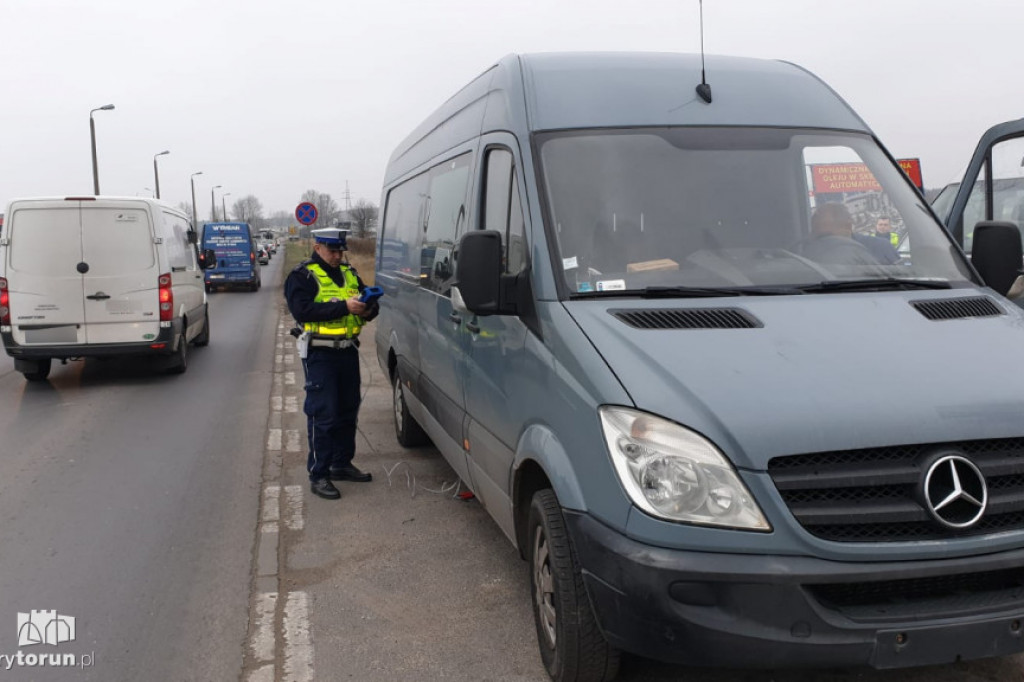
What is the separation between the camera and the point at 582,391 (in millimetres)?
3088

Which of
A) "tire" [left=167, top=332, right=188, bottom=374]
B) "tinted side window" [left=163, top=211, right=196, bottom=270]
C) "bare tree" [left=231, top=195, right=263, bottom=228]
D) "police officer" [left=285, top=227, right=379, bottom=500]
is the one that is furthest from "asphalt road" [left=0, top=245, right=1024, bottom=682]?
"bare tree" [left=231, top=195, right=263, bottom=228]

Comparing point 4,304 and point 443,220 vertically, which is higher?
point 443,220

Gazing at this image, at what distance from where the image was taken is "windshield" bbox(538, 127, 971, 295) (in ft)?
12.0

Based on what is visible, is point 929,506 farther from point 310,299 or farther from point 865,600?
point 310,299

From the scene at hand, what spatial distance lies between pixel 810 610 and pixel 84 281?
34.1 ft

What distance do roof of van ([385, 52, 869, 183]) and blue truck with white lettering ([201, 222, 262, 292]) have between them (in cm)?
2850

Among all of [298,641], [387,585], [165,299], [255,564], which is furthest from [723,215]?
[165,299]

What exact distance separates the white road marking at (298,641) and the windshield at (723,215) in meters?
1.90

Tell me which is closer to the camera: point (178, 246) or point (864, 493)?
point (864, 493)

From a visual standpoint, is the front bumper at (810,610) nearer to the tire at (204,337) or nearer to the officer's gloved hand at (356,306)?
the officer's gloved hand at (356,306)

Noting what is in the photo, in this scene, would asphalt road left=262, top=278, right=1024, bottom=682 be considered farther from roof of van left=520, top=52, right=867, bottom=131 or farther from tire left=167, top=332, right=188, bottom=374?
tire left=167, top=332, right=188, bottom=374

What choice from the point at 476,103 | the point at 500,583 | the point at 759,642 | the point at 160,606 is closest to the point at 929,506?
the point at 759,642

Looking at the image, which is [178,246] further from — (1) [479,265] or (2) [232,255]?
(2) [232,255]

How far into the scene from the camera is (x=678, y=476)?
→ 2.78 m
